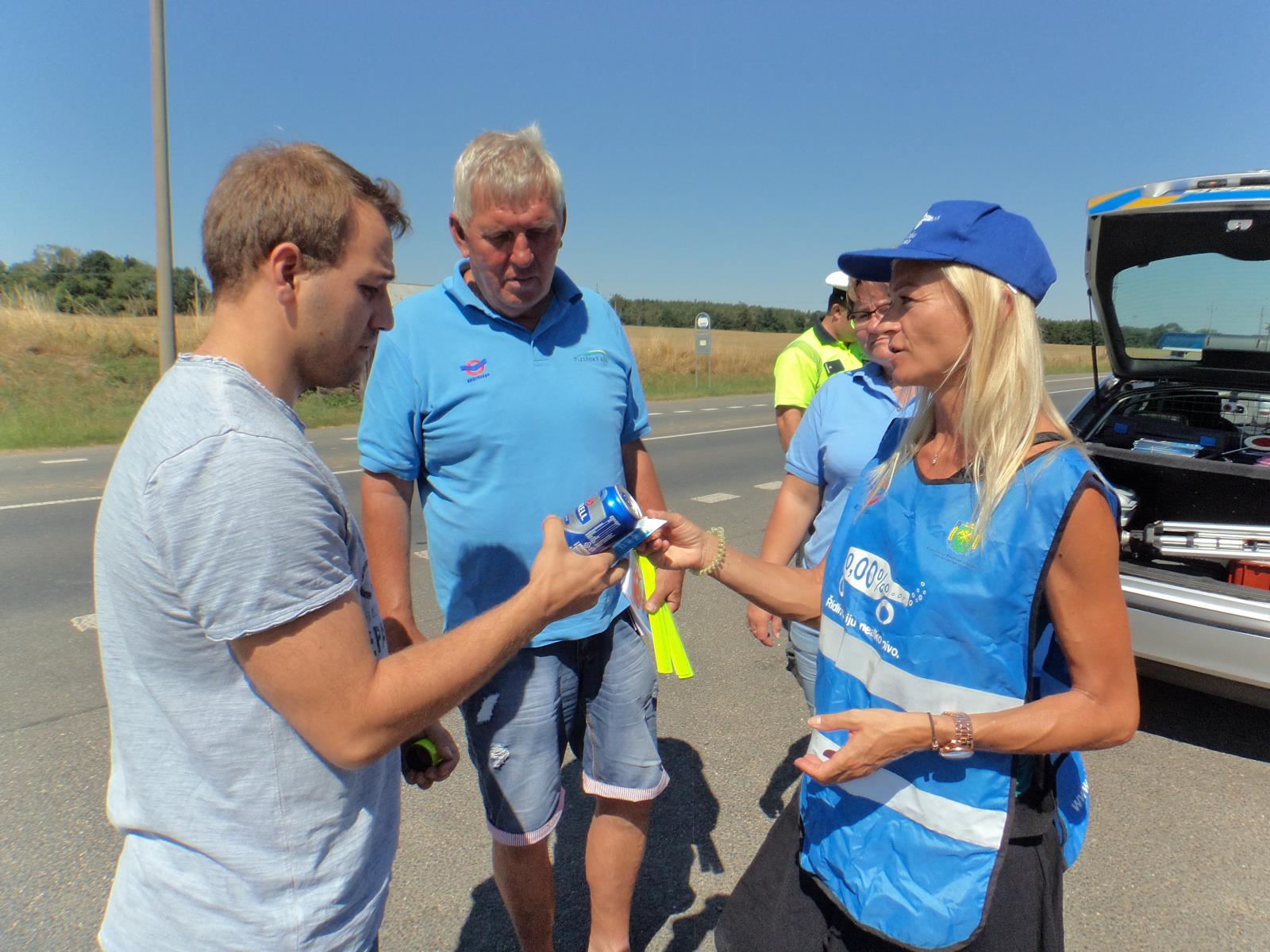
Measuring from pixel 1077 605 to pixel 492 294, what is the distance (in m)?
1.52

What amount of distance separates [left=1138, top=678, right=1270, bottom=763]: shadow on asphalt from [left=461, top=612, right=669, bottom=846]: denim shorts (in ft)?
8.19

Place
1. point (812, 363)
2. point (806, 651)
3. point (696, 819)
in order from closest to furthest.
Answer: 1. point (806, 651)
2. point (696, 819)
3. point (812, 363)

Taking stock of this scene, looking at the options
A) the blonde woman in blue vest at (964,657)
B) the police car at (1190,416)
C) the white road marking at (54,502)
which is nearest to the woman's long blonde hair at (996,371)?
the blonde woman in blue vest at (964,657)

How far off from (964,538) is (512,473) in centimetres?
112

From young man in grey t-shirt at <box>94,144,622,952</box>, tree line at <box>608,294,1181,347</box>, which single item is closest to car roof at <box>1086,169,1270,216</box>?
young man in grey t-shirt at <box>94,144,622,952</box>

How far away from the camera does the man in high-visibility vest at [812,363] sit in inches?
142

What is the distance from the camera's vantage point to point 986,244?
59.4 inches

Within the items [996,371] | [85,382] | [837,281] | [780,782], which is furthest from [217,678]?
[85,382]

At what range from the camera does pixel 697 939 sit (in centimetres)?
247

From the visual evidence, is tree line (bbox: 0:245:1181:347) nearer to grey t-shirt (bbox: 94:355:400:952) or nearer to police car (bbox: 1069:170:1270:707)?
police car (bbox: 1069:170:1270:707)

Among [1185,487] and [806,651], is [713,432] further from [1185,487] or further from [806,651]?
[806,651]

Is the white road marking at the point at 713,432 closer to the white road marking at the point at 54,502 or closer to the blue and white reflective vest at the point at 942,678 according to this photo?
the white road marking at the point at 54,502

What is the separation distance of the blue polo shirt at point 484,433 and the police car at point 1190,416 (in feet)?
8.26

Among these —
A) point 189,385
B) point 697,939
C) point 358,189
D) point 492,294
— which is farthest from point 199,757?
A: point 697,939
